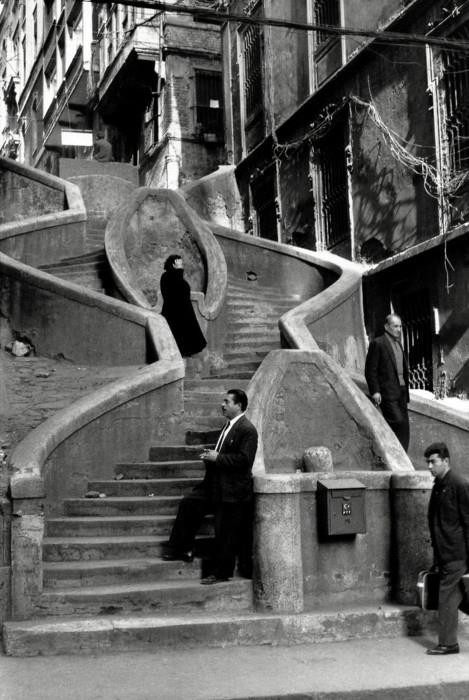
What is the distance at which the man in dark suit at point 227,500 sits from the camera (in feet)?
24.1

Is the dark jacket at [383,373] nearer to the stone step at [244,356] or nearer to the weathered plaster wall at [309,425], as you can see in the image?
the weathered plaster wall at [309,425]

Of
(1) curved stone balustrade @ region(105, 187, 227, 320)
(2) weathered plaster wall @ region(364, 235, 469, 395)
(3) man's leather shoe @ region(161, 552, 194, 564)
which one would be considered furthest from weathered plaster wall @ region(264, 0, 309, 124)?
(3) man's leather shoe @ region(161, 552, 194, 564)

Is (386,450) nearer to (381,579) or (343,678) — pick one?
(381,579)

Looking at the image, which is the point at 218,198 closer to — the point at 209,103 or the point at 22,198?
the point at 22,198

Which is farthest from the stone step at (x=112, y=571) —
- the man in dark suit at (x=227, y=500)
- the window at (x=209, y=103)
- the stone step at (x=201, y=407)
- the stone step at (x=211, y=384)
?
the window at (x=209, y=103)

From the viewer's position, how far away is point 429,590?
6777 millimetres

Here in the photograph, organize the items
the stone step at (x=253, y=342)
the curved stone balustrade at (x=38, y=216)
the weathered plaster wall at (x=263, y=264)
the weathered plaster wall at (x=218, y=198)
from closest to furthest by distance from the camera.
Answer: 1. the stone step at (x=253, y=342)
2. the curved stone balustrade at (x=38, y=216)
3. the weathered plaster wall at (x=263, y=264)
4. the weathered plaster wall at (x=218, y=198)

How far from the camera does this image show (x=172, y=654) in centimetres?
671

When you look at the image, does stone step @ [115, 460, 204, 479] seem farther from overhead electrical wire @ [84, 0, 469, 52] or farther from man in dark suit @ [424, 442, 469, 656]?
overhead electrical wire @ [84, 0, 469, 52]

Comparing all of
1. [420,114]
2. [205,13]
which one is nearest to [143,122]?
[420,114]

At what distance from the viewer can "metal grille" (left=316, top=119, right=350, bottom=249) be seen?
1899 centimetres

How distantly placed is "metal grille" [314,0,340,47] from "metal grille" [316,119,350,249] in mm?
2313

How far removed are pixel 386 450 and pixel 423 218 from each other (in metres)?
8.27

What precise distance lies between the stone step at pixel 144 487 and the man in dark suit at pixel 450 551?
2.79 meters
